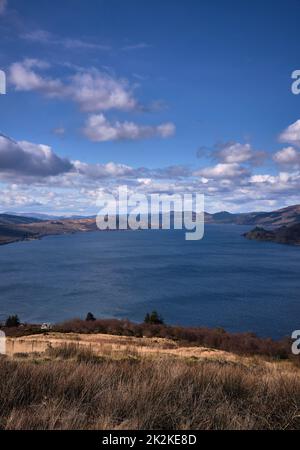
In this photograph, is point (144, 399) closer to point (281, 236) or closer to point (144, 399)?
point (144, 399)

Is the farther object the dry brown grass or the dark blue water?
the dark blue water

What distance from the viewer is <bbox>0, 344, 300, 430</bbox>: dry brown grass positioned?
13.6 ft

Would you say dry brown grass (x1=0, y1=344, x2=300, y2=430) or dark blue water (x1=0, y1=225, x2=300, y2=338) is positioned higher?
dry brown grass (x1=0, y1=344, x2=300, y2=430)

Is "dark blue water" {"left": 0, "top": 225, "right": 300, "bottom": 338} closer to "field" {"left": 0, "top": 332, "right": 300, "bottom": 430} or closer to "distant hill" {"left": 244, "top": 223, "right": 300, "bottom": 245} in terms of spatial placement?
"field" {"left": 0, "top": 332, "right": 300, "bottom": 430}

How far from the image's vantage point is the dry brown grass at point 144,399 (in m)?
4.15

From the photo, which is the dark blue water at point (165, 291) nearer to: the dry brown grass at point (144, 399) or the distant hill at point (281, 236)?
the dry brown grass at point (144, 399)

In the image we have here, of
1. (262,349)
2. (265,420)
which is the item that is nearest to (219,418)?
(265,420)

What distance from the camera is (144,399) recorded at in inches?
184

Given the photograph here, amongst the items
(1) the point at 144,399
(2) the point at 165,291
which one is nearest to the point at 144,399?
(1) the point at 144,399

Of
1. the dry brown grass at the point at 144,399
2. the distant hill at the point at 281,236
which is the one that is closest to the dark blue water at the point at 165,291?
the dry brown grass at the point at 144,399

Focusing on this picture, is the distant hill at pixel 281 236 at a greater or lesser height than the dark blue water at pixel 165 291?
greater

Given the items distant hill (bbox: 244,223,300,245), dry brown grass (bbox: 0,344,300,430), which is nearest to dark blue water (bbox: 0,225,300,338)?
dry brown grass (bbox: 0,344,300,430)
